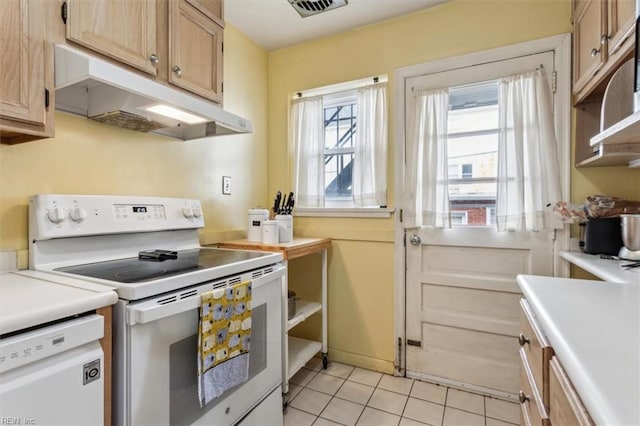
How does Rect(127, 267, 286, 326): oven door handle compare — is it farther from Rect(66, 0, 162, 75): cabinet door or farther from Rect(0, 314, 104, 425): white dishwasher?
Rect(66, 0, 162, 75): cabinet door

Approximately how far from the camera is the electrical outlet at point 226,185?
2.12 meters

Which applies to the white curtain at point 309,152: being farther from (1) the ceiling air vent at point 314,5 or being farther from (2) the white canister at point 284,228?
(1) the ceiling air vent at point 314,5

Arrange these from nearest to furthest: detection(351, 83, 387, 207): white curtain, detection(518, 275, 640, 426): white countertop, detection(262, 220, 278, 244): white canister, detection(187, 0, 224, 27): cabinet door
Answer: detection(518, 275, 640, 426): white countertop → detection(187, 0, 224, 27): cabinet door → detection(262, 220, 278, 244): white canister → detection(351, 83, 387, 207): white curtain

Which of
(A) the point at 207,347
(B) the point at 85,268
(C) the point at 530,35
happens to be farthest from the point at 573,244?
(B) the point at 85,268

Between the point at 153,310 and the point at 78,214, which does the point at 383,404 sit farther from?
the point at 78,214

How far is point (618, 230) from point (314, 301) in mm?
1790

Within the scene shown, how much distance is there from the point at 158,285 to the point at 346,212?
148 centimetres

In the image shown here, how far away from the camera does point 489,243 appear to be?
188 centimetres

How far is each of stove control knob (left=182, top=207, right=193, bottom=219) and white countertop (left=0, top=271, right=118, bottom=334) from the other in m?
0.71

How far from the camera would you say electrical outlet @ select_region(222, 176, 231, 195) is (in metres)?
2.12

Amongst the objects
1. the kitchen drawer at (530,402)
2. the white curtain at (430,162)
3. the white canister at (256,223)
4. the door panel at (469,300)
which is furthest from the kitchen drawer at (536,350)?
the white canister at (256,223)

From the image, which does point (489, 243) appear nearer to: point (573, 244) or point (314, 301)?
point (573, 244)

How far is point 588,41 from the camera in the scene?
57.7 inches

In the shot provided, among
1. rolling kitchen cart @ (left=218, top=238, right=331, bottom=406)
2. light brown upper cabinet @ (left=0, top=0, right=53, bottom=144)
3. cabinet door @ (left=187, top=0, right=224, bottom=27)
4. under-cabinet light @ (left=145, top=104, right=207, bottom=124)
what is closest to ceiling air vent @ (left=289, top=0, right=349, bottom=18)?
Answer: cabinet door @ (left=187, top=0, right=224, bottom=27)
